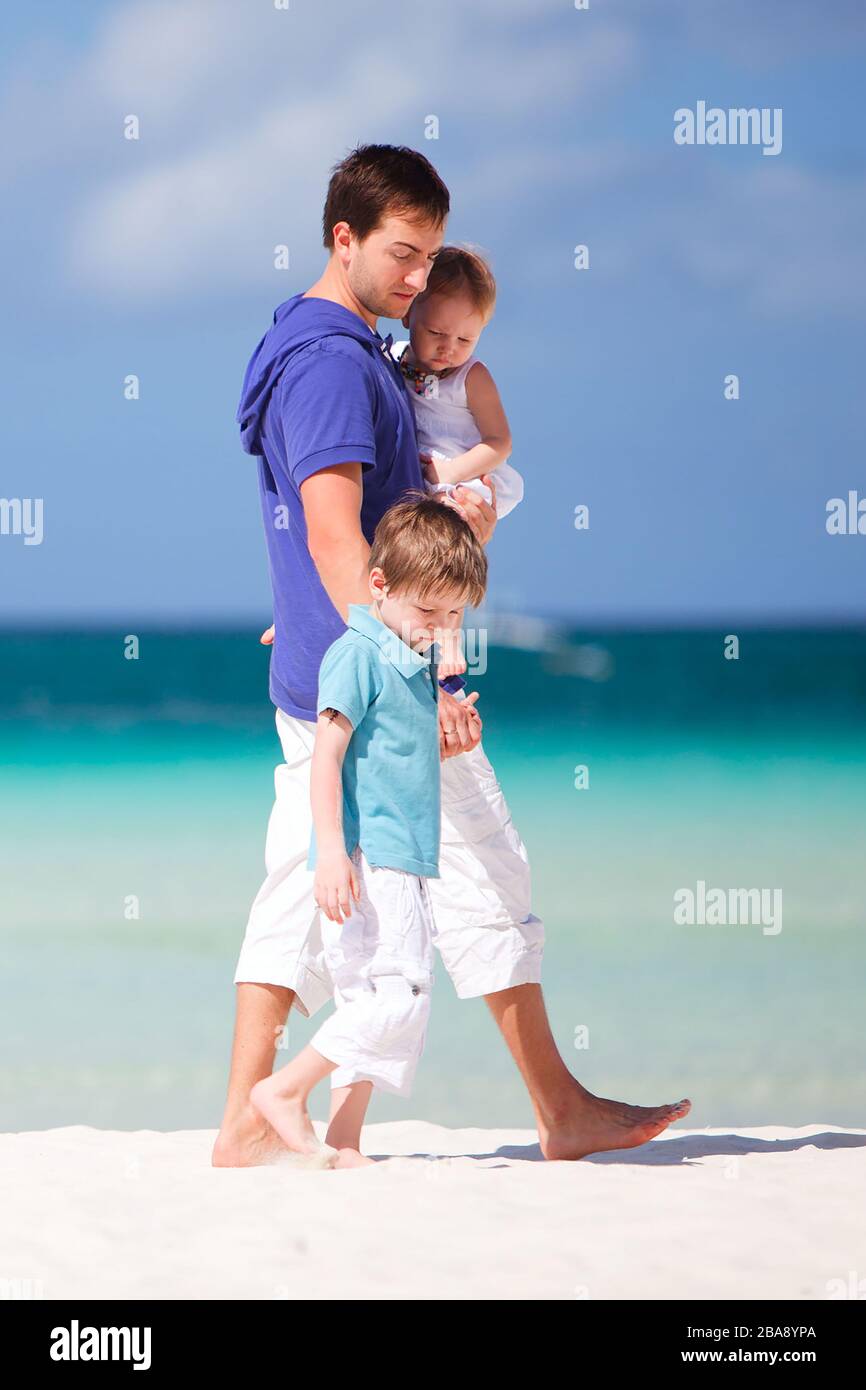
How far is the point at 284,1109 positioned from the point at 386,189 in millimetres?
1649

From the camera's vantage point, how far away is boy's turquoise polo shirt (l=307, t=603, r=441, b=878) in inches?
108

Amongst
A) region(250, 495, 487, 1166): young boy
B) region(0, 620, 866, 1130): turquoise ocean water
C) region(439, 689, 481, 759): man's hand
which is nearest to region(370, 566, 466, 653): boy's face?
region(250, 495, 487, 1166): young boy

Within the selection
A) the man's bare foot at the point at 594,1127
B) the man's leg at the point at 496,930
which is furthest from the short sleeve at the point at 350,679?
the man's bare foot at the point at 594,1127

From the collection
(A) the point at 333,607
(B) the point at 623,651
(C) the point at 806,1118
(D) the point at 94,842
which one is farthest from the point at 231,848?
(B) the point at 623,651

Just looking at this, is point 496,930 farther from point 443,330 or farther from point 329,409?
point 443,330

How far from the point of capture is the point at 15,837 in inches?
398

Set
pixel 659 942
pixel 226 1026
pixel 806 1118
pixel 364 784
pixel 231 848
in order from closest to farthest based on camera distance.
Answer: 1. pixel 364 784
2. pixel 806 1118
3. pixel 226 1026
4. pixel 659 942
5. pixel 231 848

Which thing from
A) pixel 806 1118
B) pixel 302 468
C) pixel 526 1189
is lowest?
pixel 806 1118

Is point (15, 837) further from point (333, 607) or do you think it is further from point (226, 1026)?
point (333, 607)

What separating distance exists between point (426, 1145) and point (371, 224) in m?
1.99

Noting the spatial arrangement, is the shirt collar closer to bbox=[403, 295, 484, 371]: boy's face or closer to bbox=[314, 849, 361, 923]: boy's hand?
bbox=[314, 849, 361, 923]: boy's hand

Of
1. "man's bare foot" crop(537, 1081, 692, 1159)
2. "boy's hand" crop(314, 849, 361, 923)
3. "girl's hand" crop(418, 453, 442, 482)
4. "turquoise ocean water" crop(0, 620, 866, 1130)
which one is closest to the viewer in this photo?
"boy's hand" crop(314, 849, 361, 923)

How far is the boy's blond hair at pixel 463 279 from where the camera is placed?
312 centimetres

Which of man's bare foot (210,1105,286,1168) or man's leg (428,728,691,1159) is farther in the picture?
man's leg (428,728,691,1159)
